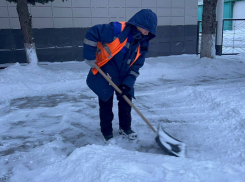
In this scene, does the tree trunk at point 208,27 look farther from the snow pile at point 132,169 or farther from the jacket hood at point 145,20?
the snow pile at point 132,169

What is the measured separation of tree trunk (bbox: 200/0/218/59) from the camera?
7535 millimetres

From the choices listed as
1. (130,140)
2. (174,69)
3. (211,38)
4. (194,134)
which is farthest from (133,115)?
(211,38)

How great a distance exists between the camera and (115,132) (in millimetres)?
3309

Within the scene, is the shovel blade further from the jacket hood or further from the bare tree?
the bare tree

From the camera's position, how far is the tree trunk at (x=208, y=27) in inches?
297

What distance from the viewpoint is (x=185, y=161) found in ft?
7.48

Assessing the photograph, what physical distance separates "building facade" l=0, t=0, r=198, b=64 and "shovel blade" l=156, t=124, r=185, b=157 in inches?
261

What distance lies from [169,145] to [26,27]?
5.48m

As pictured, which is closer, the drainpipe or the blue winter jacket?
the blue winter jacket

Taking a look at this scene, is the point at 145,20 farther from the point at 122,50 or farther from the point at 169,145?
the point at 169,145

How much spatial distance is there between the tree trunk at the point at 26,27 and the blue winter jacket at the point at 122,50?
4522 mm

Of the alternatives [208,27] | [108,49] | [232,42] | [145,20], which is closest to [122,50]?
[108,49]

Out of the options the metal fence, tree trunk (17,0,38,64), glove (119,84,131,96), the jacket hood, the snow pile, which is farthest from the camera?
the metal fence

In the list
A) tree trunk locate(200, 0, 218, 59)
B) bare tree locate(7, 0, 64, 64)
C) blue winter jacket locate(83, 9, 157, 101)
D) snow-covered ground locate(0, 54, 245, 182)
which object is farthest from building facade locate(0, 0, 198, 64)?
blue winter jacket locate(83, 9, 157, 101)
